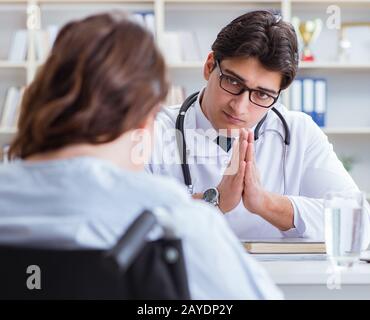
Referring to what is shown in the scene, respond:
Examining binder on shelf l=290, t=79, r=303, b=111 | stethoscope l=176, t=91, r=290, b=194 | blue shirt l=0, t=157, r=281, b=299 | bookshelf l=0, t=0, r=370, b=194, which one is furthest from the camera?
bookshelf l=0, t=0, r=370, b=194

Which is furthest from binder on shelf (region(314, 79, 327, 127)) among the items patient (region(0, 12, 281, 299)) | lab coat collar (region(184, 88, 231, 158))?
patient (region(0, 12, 281, 299))

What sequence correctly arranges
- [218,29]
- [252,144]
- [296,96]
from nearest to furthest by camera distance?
1. [252,144]
2. [296,96]
3. [218,29]

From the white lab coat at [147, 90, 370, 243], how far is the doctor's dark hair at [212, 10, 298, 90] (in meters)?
0.23

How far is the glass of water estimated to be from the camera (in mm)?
1546

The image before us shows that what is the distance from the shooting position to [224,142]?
7.38 ft

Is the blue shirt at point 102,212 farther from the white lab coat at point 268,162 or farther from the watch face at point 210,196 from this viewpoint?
the white lab coat at point 268,162

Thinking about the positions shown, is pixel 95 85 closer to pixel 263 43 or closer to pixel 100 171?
pixel 100 171

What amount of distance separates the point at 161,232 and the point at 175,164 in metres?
1.29

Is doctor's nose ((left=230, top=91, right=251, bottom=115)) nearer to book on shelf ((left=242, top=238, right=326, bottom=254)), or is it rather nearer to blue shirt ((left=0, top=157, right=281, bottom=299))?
book on shelf ((left=242, top=238, right=326, bottom=254))

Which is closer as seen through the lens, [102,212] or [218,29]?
[102,212]

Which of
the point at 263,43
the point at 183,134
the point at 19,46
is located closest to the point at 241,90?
the point at 263,43

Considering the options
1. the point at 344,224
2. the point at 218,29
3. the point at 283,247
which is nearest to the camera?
the point at 344,224

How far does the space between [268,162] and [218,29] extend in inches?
75.4

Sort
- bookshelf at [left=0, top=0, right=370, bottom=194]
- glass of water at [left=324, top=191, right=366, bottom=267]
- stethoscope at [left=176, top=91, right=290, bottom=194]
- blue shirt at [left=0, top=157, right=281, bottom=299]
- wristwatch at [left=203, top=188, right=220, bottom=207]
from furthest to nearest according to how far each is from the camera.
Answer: bookshelf at [left=0, top=0, right=370, bottom=194] → stethoscope at [left=176, top=91, right=290, bottom=194] → wristwatch at [left=203, top=188, right=220, bottom=207] → glass of water at [left=324, top=191, right=366, bottom=267] → blue shirt at [left=0, top=157, right=281, bottom=299]
